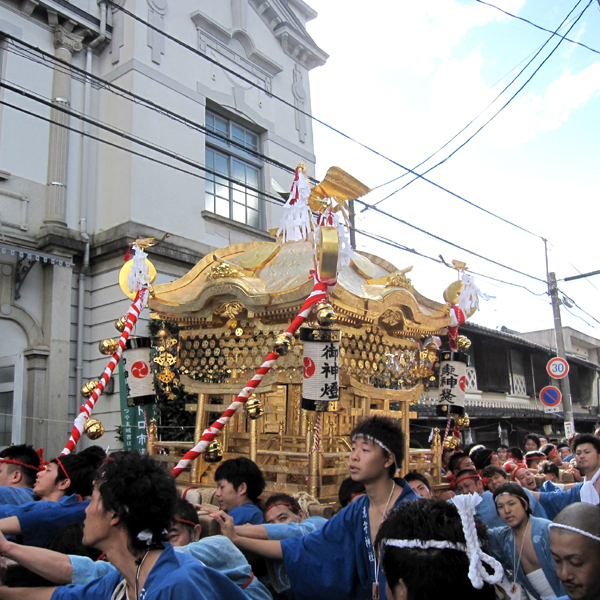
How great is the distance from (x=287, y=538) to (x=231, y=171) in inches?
421

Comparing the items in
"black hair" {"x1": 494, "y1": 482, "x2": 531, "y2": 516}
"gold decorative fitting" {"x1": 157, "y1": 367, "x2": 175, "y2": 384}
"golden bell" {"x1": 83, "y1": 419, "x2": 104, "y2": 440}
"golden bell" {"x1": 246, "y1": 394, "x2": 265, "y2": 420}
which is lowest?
"black hair" {"x1": 494, "y1": 482, "x2": 531, "y2": 516}

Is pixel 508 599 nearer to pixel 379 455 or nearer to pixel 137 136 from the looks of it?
pixel 379 455

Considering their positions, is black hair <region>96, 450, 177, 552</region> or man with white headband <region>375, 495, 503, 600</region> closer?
man with white headband <region>375, 495, 503, 600</region>

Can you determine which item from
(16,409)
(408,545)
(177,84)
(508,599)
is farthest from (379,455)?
(177,84)

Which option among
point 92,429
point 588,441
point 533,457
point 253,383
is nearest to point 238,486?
point 253,383

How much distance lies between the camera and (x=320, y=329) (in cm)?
504

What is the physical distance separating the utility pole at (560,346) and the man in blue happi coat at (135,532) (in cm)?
1399

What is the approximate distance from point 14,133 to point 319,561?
9.31 metres

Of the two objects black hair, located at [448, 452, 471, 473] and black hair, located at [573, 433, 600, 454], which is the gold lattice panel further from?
black hair, located at [573, 433, 600, 454]

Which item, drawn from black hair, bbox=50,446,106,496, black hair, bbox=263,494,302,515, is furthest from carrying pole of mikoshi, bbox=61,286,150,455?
black hair, bbox=263,494,302,515

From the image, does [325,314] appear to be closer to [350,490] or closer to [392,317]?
[350,490]

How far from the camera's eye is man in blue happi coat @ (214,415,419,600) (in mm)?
2820

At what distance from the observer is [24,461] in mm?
4484

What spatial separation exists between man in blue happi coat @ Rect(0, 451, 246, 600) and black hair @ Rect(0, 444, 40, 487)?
268 centimetres
